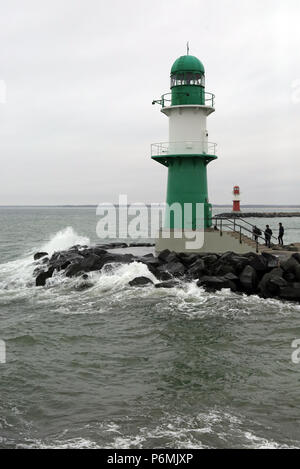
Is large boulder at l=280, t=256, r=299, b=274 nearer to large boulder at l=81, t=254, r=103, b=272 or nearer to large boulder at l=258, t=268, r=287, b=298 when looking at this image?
large boulder at l=258, t=268, r=287, b=298

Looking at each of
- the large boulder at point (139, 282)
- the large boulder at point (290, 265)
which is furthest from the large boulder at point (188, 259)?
the large boulder at point (290, 265)

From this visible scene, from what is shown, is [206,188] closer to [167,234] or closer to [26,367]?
[167,234]

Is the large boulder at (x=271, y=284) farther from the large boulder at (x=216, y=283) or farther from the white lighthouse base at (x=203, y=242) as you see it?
the white lighthouse base at (x=203, y=242)

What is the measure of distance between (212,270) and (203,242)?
2.59m

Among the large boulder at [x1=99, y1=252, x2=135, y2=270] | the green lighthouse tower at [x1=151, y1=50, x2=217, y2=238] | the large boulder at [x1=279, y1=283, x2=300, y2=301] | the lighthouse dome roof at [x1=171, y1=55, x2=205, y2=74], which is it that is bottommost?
the large boulder at [x1=279, y1=283, x2=300, y2=301]

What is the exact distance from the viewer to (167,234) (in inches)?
722

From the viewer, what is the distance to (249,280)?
13.7 metres

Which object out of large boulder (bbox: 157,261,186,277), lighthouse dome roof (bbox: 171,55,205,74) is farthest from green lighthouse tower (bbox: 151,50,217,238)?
large boulder (bbox: 157,261,186,277)

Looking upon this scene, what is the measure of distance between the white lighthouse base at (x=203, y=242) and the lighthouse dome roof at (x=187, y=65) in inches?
262

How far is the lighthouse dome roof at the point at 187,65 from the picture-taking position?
738 inches

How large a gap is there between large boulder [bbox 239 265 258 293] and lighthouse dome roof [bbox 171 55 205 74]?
9.24 metres

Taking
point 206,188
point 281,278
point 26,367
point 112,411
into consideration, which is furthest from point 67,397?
point 206,188

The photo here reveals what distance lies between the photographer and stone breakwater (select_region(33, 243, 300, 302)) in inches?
530

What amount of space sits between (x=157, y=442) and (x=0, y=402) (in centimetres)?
265
